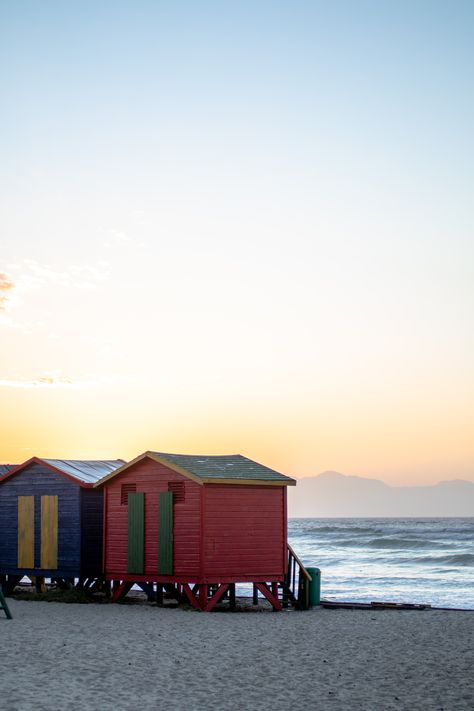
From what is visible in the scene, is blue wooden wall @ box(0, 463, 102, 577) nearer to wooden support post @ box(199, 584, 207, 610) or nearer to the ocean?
wooden support post @ box(199, 584, 207, 610)

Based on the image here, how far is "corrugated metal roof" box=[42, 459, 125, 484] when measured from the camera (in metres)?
28.3

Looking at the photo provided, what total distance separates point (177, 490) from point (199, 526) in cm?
136

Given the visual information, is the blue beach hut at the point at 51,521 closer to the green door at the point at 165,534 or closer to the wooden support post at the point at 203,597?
the green door at the point at 165,534

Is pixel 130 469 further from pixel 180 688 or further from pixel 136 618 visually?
pixel 180 688

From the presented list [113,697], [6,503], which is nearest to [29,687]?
[113,697]

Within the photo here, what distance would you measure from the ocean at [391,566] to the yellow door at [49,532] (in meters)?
11.8

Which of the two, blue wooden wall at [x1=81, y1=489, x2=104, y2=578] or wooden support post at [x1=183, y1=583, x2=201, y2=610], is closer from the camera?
wooden support post at [x1=183, y1=583, x2=201, y2=610]

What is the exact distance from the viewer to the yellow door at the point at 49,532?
27.9 metres

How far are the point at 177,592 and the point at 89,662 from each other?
1211 centimetres

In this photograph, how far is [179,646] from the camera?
16.6 meters

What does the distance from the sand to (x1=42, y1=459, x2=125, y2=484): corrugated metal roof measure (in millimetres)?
6344

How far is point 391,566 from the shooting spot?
5706cm

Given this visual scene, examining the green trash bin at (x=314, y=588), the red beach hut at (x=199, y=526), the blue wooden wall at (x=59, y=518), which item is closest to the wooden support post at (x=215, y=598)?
the red beach hut at (x=199, y=526)

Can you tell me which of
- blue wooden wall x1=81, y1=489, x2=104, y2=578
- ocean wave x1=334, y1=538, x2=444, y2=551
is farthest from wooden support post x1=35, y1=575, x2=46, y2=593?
ocean wave x1=334, y1=538, x2=444, y2=551
